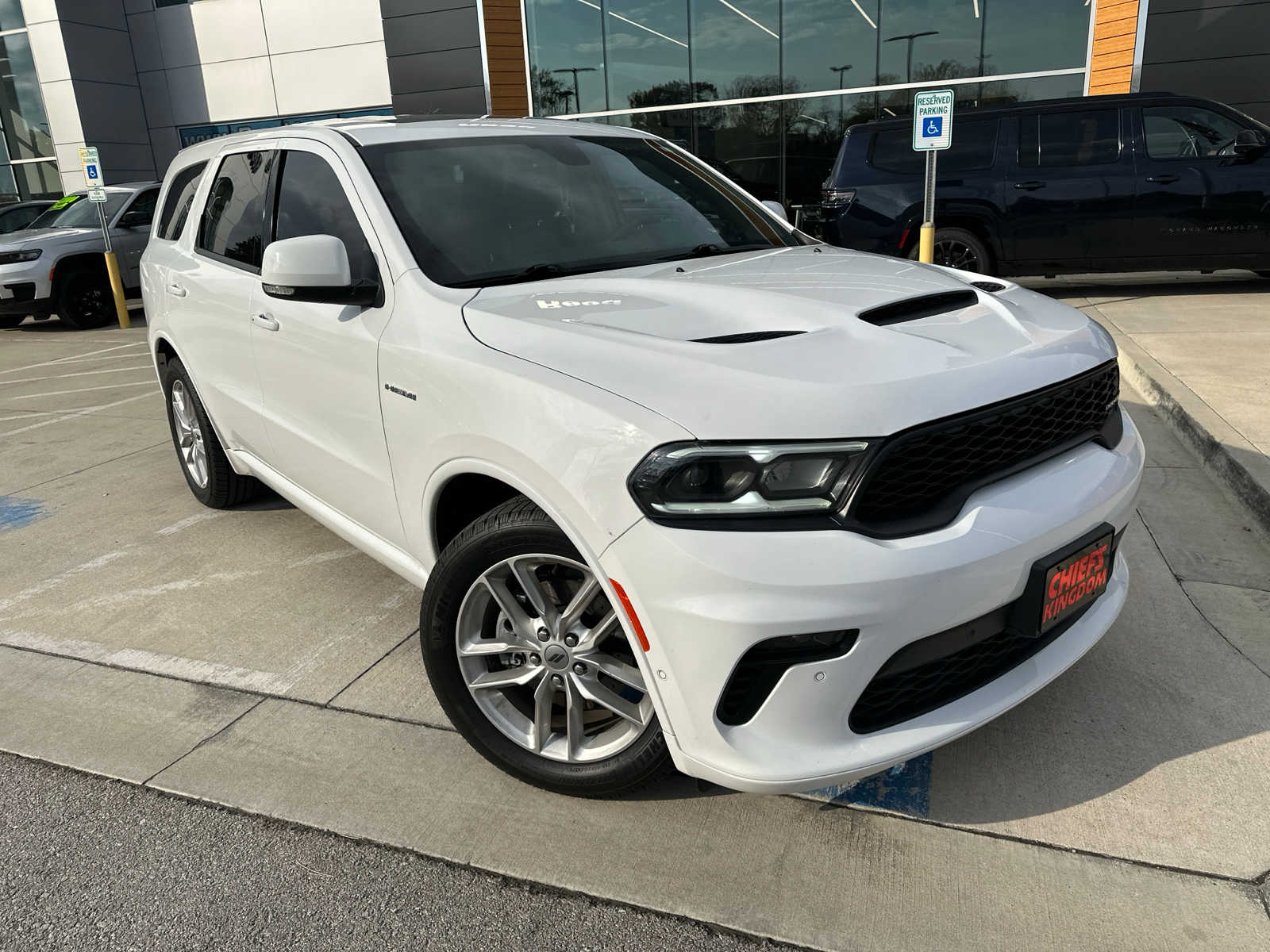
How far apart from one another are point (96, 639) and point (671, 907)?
2.58 metres

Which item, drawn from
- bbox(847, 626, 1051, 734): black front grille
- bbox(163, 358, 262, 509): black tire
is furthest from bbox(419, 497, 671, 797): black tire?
bbox(163, 358, 262, 509): black tire

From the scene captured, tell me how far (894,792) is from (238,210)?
334 cm

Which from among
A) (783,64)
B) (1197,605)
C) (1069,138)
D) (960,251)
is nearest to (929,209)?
(960,251)

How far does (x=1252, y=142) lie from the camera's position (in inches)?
355

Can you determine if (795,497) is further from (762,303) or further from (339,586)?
(339,586)

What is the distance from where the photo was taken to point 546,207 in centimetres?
320

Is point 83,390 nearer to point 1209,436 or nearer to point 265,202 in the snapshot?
point 265,202

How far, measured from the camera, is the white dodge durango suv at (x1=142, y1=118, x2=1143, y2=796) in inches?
Answer: 75.8

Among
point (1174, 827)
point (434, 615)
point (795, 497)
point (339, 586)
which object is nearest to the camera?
point (795, 497)

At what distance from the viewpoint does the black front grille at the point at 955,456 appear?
1.96 metres

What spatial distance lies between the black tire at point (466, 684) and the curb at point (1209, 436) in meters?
3.09

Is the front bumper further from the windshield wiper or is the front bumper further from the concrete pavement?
the windshield wiper

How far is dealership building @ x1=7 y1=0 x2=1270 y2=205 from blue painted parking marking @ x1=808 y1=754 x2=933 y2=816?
13485mm

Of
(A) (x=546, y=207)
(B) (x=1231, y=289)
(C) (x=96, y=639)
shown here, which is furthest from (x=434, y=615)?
(B) (x=1231, y=289)
